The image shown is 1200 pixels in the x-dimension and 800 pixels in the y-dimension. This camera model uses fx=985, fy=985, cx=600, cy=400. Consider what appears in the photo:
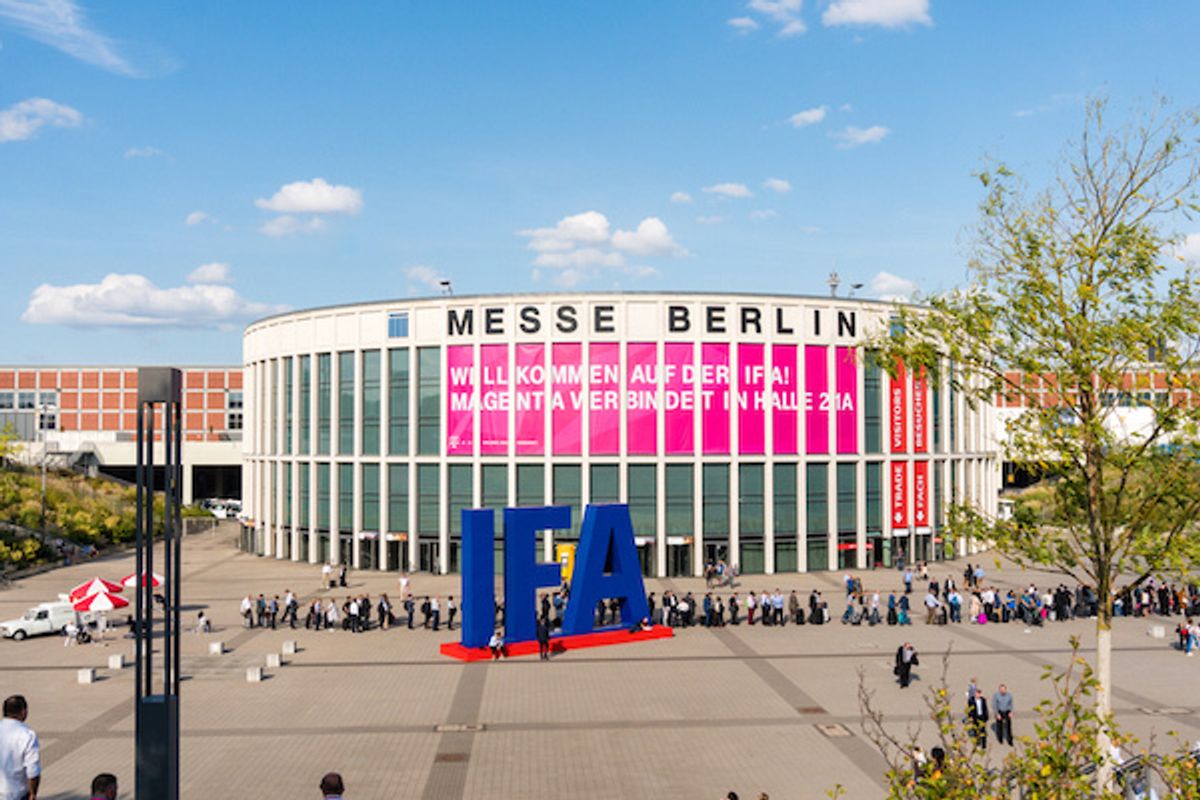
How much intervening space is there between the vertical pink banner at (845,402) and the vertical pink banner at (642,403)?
1032cm

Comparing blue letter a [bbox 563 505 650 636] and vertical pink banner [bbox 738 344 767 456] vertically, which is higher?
vertical pink banner [bbox 738 344 767 456]

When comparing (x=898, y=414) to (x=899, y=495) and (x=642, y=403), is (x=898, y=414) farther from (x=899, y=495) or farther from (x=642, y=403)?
(x=642, y=403)

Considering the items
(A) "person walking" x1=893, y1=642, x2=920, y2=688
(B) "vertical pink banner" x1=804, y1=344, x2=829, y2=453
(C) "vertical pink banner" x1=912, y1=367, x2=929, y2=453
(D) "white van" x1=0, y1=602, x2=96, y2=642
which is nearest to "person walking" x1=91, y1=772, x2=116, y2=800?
(A) "person walking" x1=893, y1=642, x2=920, y2=688

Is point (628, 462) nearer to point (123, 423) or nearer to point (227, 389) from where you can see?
point (227, 389)


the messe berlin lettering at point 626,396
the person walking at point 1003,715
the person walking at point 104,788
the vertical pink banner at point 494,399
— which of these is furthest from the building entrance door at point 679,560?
the person walking at point 104,788

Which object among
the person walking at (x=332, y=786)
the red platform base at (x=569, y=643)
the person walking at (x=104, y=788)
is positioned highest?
the person walking at (x=104, y=788)

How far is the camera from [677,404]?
5197 centimetres

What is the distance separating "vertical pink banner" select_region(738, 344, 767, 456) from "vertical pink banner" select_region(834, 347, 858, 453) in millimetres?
4459

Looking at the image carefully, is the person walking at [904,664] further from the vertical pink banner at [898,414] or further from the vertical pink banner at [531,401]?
the vertical pink banner at [898,414]

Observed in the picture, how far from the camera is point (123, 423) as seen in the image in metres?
113

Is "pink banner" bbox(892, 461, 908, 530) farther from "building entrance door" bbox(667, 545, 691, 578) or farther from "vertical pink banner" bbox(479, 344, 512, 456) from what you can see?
"vertical pink banner" bbox(479, 344, 512, 456)

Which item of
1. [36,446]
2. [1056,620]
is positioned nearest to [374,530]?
[1056,620]

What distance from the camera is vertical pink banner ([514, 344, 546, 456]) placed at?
52.2 m

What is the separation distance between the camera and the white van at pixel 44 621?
35750mm
